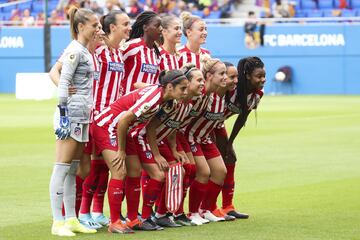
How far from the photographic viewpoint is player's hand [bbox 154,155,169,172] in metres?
10.2

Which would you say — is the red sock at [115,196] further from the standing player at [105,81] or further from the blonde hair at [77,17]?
the blonde hair at [77,17]

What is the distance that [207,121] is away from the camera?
11016mm

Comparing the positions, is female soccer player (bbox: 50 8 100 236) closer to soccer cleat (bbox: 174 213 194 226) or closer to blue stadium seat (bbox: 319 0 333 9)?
soccer cleat (bbox: 174 213 194 226)

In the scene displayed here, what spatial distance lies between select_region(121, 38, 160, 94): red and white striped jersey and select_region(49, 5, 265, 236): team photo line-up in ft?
0.03

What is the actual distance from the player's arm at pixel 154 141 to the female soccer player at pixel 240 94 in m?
1.04

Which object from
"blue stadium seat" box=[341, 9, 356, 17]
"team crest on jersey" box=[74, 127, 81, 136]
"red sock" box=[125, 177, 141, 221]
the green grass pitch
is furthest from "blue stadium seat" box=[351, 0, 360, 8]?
"team crest on jersey" box=[74, 127, 81, 136]

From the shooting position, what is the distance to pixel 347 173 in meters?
14.9

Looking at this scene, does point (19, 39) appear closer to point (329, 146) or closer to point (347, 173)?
point (329, 146)

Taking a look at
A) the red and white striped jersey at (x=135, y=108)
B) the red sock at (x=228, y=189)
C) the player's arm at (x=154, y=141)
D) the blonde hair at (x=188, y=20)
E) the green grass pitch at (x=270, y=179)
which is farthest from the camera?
the blonde hair at (x=188, y=20)

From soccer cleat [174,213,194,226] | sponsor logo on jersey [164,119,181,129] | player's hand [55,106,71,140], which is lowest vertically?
soccer cleat [174,213,194,226]

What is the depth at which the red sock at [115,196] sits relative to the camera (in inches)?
394

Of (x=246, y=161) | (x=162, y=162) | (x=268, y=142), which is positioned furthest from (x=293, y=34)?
(x=162, y=162)

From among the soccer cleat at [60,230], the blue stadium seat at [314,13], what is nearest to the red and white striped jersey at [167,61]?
the soccer cleat at [60,230]

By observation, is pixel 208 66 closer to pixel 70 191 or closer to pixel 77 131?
pixel 77 131
